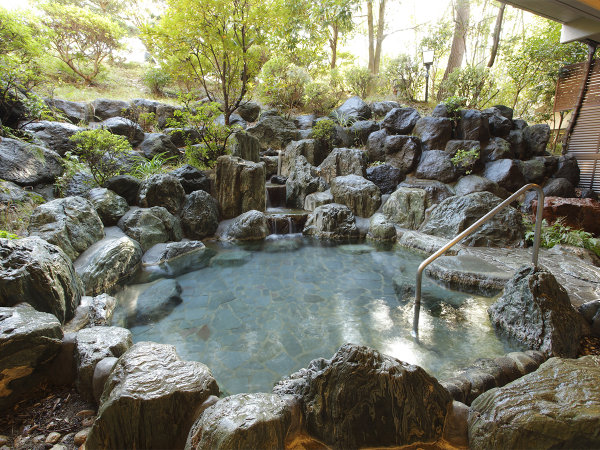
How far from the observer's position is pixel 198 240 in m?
7.98

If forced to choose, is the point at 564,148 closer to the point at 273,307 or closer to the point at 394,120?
the point at 394,120

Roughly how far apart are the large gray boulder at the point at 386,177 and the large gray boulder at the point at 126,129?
8722 mm

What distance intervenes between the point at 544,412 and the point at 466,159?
9.23 m

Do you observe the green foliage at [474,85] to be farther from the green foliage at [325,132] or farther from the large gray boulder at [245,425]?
the large gray boulder at [245,425]

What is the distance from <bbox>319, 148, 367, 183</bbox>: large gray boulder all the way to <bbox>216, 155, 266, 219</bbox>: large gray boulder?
286 centimetres

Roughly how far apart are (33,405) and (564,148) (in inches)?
534

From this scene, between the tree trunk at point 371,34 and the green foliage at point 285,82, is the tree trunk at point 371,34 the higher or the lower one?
the higher one

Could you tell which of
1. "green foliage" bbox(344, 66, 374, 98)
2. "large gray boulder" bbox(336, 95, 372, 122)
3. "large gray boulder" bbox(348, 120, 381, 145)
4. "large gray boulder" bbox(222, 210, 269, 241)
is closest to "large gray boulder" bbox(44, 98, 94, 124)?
"large gray boulder" bbox(222, 210, 269, 241)

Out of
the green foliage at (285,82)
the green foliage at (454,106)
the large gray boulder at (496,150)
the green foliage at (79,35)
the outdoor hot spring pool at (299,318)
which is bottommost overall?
the outdoor hot spring pool at (299,318)

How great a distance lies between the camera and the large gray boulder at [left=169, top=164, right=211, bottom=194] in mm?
8508

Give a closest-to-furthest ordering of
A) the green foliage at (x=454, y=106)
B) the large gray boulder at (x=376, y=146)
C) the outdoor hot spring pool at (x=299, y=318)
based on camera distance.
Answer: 1. the outdoor hot spring pool at (x=299, y=318)
2. the green foliage at (x=454, y=106)
3. the large gray boulder at (x=376, y=146)

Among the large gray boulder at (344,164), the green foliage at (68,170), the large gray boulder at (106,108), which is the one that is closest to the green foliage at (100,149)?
the green foliage at (68,170)

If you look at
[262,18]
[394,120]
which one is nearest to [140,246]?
[262,18]

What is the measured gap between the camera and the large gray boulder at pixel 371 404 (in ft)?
6.64
